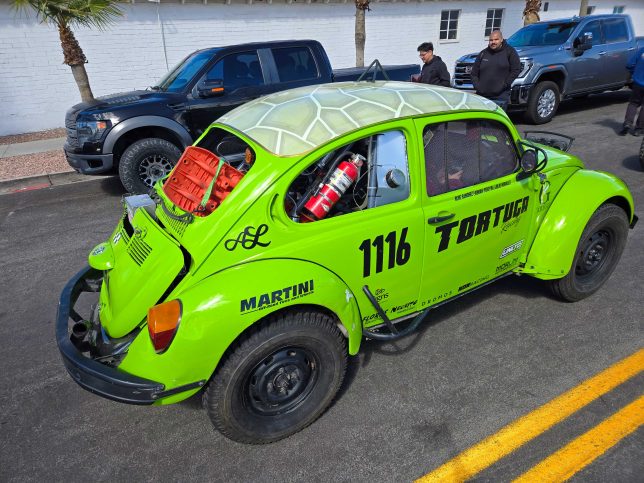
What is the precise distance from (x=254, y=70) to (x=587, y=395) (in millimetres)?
6058

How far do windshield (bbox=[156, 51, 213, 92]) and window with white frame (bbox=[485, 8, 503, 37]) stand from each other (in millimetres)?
15289

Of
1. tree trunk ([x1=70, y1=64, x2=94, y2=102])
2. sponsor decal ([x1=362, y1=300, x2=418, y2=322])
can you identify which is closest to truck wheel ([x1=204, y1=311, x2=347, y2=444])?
sponsor decal ([x1=362, y1=300, x2=418, y2=322])

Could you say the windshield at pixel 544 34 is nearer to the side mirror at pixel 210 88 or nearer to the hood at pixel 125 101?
the side mirror at pixel 210 88

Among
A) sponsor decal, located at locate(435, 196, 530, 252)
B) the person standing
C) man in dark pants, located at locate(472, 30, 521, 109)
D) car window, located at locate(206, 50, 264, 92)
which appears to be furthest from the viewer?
the person standing

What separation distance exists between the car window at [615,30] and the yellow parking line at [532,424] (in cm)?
1050

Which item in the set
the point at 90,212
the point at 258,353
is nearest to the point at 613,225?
the point at 258,353

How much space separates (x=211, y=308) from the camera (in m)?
2.26

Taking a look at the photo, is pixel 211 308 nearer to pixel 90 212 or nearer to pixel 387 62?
pixel 90 212

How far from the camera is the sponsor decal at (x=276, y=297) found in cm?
230

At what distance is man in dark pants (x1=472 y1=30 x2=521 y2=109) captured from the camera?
7.70m

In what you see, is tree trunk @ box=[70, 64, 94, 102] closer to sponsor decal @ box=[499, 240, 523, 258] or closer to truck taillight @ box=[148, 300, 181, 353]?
truck taillight @ box=[148, 300, 181, 353]

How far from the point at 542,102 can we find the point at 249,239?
9.62m

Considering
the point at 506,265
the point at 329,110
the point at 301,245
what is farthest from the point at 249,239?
the point at 506,265

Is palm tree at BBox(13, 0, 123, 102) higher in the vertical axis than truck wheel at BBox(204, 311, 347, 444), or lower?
higher
